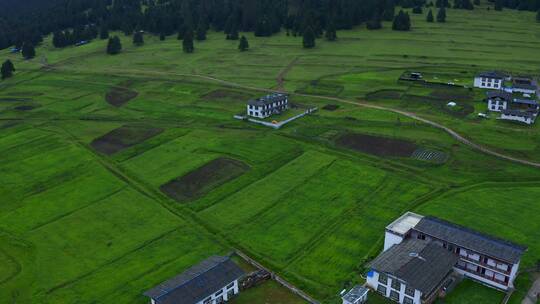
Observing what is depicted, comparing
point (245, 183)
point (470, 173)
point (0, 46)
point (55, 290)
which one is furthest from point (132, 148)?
point (0, 46)

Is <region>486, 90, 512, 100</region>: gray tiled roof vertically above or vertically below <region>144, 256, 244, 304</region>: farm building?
above

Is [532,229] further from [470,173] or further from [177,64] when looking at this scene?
[177,64]

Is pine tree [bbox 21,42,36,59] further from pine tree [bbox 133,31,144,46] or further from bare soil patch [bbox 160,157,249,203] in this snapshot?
bare soil patch [bbox 160,157,249,203]

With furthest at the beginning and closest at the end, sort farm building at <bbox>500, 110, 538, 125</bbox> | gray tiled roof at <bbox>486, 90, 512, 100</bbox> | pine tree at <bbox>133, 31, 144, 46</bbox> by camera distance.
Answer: pine tree at <bbox>133, 31, 144, 46</bbox> → gray tiled roof at <bbox>486, 90, 512, 100</bbox> → farm building at <bbox>500, 110, 538, 125</bbox>

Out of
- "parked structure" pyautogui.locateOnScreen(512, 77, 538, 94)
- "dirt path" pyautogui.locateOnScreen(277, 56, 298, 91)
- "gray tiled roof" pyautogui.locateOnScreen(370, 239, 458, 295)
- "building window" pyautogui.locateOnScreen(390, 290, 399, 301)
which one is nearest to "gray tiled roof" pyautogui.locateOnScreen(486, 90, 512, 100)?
"parked structure" pyautogui.locateOnScreen(512, 77, 538, 94)

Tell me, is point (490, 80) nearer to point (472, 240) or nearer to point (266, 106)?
point (266, 106)

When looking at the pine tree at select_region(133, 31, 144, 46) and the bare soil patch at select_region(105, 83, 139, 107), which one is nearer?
the bare soil patch at select_region(105, 83, 139, 107)
